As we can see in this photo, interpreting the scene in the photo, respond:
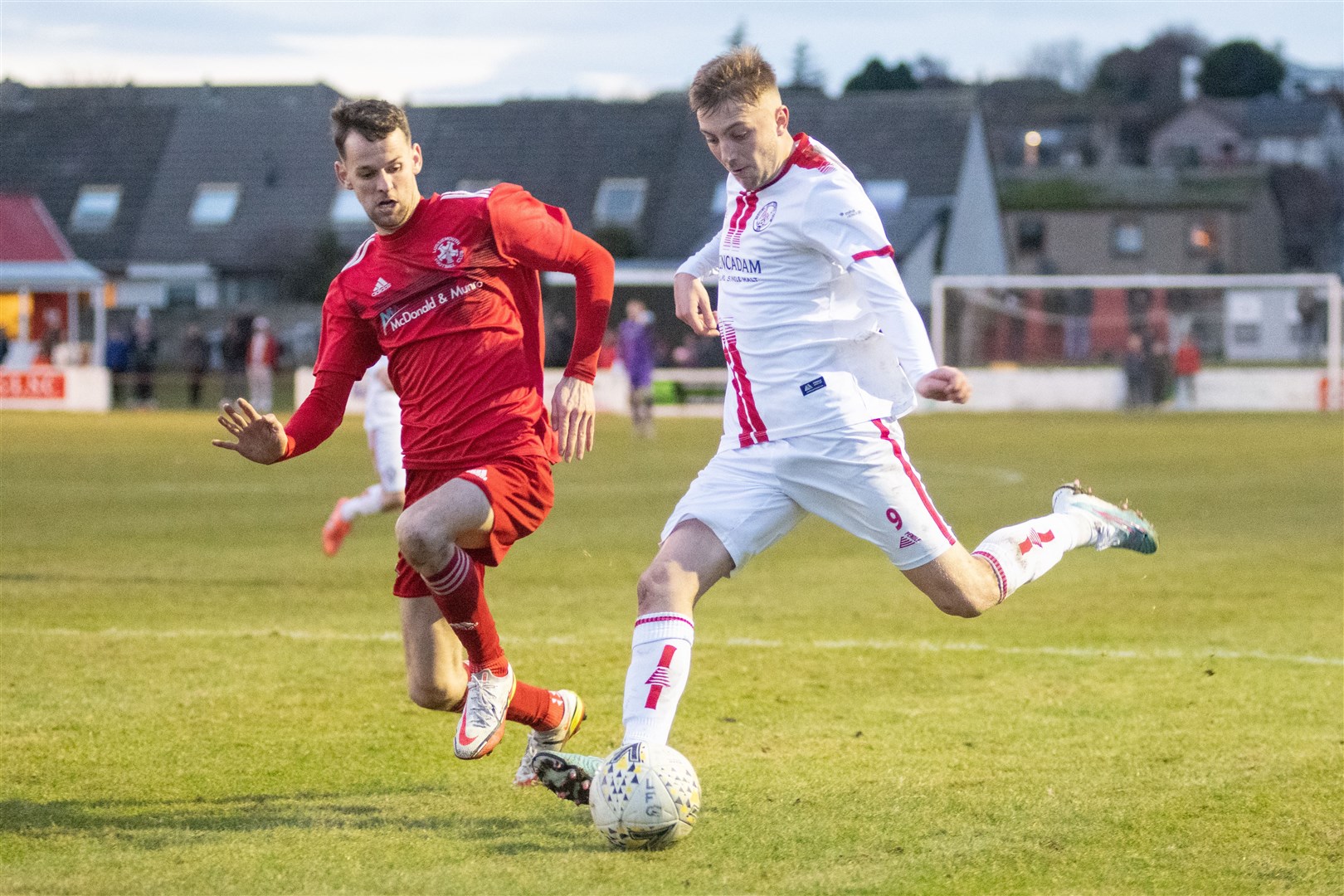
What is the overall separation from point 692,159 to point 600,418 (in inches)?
902

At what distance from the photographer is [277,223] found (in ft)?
179

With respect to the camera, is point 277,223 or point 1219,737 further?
point 277,223

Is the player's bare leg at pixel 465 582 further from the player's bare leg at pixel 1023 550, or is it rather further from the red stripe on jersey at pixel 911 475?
the player's bare leg at pixel 1023 550

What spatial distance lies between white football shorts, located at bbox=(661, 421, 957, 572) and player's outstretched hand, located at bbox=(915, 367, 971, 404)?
45 cm

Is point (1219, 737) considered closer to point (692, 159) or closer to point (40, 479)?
point (40, 479)

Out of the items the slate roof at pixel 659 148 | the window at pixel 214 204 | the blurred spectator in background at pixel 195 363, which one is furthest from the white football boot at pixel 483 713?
the window at pixel 214 204

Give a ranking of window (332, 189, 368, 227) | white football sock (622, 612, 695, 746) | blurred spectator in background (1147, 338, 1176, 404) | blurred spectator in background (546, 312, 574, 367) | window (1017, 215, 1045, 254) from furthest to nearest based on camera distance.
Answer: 1. window (1017, 215, 1045, 254)
2. window (332, 189, 368, 227)
3. blurred spectator in background (546, 312, 574, 367)
4. blurred spectator in background (1147, 338, 1176, 404)
5. white football sock (622, 612, 695, 746)

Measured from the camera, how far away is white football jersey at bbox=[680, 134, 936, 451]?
4.91m

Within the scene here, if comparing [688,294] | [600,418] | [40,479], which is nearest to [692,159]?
[600,418]

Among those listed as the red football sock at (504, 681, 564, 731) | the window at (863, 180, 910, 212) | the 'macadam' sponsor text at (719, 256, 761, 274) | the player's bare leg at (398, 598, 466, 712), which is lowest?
the red football sock at (504, 681, 564, 731)

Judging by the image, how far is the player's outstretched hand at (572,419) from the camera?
5.20 m

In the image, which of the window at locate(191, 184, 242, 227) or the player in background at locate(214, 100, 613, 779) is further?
the window at locate(191, 184, 242, 227)

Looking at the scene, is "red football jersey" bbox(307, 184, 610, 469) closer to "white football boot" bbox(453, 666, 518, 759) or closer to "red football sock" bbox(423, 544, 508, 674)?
"red football sock" bbox(423, 544, 508, 674)

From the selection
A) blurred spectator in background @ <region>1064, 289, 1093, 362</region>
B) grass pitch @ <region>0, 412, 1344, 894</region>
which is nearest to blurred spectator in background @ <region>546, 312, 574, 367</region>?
blurred spectator in background @ <region>1064, 289, 1093, 362</region>
